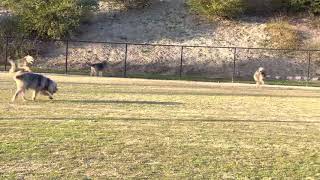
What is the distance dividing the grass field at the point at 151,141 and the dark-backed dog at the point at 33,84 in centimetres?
24

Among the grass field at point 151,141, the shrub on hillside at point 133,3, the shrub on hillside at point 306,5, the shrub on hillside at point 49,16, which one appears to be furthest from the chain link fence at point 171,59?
the grass field at point 151,141

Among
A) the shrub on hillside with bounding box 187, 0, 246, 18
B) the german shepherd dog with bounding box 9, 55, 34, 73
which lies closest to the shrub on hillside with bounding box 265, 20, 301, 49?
the shrub on hillside with bounding box 187, 0, 246, 18

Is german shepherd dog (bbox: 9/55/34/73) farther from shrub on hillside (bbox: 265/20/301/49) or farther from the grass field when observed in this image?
shrub on hillside (bbox: 265/20/301/49)

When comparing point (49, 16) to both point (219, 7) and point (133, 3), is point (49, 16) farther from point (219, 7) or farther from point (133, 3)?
point (219, 7)

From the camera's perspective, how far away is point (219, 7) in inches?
1793

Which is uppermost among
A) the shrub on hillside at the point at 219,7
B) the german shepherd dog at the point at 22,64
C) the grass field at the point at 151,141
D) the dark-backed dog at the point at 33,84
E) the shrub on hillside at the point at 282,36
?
the shrub on hillside at the point at 219,7

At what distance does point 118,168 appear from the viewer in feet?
25.6

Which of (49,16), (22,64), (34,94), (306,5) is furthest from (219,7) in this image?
(34,94)

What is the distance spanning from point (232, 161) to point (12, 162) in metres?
3.00

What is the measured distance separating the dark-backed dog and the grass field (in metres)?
0.24

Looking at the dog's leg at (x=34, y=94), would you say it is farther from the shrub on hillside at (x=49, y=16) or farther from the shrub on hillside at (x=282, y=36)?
the shrub on hillside at (x=282, y=36)

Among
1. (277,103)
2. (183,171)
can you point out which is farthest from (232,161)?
(277,103)

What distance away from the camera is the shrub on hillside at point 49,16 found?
136 ft

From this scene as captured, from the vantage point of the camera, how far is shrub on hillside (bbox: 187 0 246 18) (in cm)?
4575
